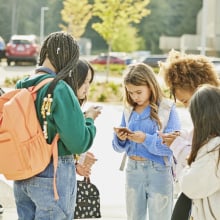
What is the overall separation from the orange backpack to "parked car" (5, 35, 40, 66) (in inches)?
1490

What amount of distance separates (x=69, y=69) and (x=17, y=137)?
0.46m

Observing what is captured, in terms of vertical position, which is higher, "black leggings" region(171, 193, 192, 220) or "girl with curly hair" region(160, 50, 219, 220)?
"girl with curly hair" region(160, 50, 219, 220)

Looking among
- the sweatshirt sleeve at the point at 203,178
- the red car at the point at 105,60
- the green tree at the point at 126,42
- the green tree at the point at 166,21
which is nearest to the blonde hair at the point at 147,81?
the sweatshirt sleeve at the point at 203,178

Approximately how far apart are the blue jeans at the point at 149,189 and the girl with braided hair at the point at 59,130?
31.2 inches

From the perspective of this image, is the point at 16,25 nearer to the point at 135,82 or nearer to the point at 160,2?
the point at 160,2

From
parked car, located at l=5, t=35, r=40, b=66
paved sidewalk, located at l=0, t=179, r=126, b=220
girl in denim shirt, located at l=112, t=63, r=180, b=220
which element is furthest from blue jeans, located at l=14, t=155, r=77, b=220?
parked car, located at l=5, t=35, r=40, b=66

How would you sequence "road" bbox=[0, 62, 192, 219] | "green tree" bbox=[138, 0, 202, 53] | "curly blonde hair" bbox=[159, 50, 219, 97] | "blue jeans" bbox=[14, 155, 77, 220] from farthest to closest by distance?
"green tree" bbox=[138, 0, 202, 53]
"road" bbox=[0, 62, 192, 219]
"curly blonde hair" bbox=[159, 50, 219, 97]
"blue jeans" bbox=[14, 155, 77, 220]

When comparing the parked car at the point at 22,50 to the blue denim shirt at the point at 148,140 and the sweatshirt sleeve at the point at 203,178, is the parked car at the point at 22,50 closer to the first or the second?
the blue denim shirt at the point at 148,140

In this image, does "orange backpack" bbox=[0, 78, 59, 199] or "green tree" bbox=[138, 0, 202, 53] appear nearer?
"orange backpack" bbox=[0, 78, 59, 199]

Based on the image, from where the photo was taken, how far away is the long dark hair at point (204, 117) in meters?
3.61

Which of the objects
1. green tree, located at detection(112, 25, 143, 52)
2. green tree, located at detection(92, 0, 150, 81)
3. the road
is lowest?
the road

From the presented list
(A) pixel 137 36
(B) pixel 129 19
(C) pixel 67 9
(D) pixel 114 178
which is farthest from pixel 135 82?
(A) pixel 137 36

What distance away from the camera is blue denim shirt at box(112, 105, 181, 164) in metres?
4.62

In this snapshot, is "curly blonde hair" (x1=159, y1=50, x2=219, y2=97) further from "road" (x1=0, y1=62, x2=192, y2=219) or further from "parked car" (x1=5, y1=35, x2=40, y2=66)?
"parked car" (x1=5, y1=35, x2=40, y2=66)
